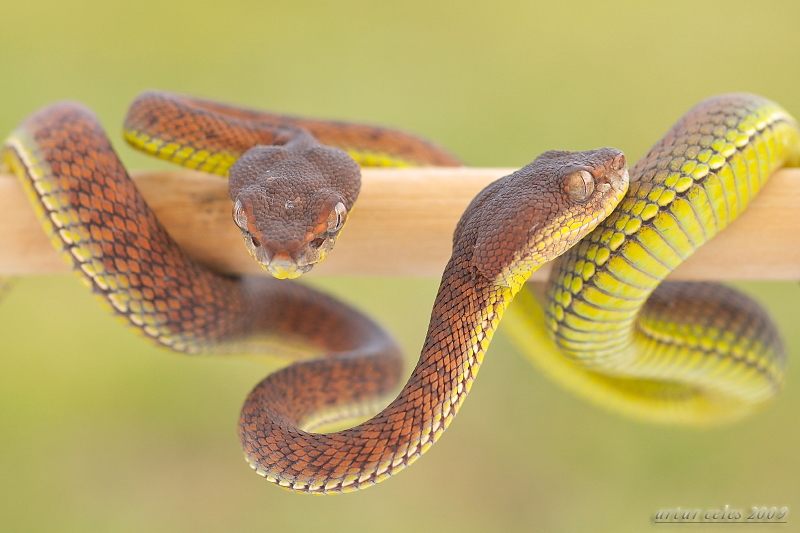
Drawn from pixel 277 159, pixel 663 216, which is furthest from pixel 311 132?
pixel 663 216

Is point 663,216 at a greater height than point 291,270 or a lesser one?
greater

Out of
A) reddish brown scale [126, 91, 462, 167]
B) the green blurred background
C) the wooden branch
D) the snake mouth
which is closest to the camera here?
the snake mouth

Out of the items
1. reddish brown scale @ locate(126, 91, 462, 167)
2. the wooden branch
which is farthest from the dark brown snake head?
reddish brown scale @ locate(126, 91, 462, 167)

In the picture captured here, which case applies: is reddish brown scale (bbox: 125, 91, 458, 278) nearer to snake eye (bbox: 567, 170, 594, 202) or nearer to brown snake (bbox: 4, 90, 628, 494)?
brown snake (bbox: 4, 90, 628, 494)

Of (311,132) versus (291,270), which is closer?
(291,270)

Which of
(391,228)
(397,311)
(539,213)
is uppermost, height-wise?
(539,213)

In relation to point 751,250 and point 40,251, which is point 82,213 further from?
point 751,250

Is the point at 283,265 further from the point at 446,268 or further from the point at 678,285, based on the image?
the point at 678,285
